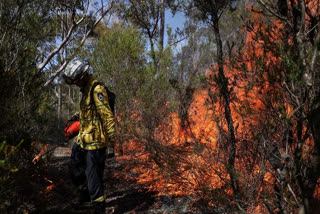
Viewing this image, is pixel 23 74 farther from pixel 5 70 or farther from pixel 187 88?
pixel 187 88

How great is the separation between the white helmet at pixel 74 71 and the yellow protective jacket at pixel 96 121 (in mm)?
155

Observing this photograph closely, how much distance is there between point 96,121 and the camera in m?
3.24

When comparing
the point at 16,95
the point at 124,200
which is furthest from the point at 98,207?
the point at 16,95

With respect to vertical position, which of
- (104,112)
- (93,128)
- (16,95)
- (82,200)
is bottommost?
(82,200)

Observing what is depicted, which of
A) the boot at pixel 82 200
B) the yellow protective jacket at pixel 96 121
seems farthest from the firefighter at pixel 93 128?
the boot at pixel 82 200

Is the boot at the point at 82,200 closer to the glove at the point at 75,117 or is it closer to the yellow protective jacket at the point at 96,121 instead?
the yellow protective jacket at the point at 96,121

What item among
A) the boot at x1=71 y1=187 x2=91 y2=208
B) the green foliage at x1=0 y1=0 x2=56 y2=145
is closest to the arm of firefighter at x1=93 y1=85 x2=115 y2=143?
the green foliage at x1=0 y1=0 x2=56 y2=145

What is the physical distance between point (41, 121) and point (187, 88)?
5.13 m

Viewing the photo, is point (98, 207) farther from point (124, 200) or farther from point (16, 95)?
point (16, 95)

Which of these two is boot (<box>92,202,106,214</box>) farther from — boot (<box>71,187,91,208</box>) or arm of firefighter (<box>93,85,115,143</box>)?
arm of firefighter (<box>93,85,115,143</box>)

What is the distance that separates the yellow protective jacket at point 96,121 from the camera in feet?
10.3

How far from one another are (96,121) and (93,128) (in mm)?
98

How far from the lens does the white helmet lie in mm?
3225

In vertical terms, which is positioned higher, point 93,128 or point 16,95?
point 16,95
